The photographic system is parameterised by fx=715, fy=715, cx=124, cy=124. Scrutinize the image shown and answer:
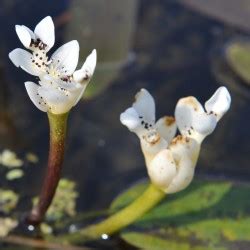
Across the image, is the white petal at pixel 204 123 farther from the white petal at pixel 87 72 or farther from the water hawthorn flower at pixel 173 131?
the white petal at pixel 87 72

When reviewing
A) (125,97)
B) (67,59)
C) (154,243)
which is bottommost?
(154,243)

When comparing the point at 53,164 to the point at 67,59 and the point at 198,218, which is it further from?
the point at 198,218

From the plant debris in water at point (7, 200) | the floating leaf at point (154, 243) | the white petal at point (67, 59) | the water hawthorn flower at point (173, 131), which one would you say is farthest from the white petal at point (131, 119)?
the plant debris in water at point (7, 200)

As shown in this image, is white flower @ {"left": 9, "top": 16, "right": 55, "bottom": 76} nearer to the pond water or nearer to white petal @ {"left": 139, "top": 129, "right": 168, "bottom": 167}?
white petal @ {"left": 139, "top": 129, "right": 168, "bottom": 167}

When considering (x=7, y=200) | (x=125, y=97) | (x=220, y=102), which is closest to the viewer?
(x=220, y=102)

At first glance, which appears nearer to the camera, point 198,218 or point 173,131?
point 173,131

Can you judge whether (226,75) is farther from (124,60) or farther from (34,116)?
(34,116)

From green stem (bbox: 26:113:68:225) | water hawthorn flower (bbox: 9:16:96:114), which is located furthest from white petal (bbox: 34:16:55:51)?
green stem (bbox: 26:113:68:225)

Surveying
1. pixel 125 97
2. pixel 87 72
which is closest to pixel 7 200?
pixel 125 97
